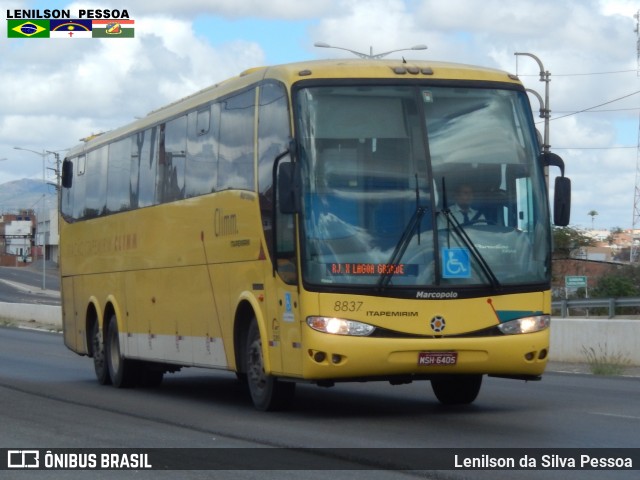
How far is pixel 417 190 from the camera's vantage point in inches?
541

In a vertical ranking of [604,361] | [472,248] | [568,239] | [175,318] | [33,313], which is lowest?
[33,313]

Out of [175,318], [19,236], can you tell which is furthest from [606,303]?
[19,236]

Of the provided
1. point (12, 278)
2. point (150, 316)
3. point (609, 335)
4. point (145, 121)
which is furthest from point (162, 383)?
point (12, 278)

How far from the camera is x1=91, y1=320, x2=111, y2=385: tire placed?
2178cm

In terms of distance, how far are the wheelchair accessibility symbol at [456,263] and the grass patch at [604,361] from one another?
1002 centimetres

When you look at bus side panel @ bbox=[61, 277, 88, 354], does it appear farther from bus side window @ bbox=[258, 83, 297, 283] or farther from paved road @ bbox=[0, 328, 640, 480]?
bus side window @ bbox=[258, 83, 297, 283]

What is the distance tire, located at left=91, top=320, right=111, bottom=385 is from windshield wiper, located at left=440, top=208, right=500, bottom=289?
31.1ft

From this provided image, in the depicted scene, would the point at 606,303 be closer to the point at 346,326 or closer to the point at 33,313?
the point at 346,326

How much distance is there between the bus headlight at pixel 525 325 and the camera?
13828mm

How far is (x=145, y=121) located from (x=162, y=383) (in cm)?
462

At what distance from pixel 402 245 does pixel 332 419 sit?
2070 mm

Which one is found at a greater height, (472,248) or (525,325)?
A: (472,248)

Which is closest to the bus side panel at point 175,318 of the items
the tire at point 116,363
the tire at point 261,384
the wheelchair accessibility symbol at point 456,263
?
the tire at point 116,363

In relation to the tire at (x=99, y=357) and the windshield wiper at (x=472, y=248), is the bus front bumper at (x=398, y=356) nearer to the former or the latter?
the windshield wiper at (x=472, y=248)
